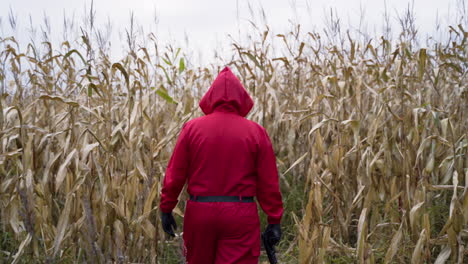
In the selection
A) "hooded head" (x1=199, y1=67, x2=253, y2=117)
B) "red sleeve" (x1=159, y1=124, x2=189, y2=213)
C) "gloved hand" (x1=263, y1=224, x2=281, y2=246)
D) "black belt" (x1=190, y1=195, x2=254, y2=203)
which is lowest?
"gloved hand" (x1=263, y1=224, x2=281, y2=246)

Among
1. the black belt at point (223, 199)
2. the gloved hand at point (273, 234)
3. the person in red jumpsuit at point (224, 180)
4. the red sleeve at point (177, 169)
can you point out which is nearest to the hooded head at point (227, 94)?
the person in red jumpsuit at point (224, 180)

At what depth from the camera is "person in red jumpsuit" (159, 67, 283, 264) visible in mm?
2369

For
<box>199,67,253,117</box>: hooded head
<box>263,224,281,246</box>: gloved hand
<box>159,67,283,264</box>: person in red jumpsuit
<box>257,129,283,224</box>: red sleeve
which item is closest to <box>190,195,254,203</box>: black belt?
<box>159,67,283,264</box>: person in red jumpsuit

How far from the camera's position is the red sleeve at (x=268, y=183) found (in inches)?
96.7

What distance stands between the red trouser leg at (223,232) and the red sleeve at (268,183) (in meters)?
0.09

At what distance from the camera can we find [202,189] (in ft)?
7.87

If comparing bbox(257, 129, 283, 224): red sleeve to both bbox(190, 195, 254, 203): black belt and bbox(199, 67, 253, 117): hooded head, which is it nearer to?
bbox(190, 195, 254, 203): black belt

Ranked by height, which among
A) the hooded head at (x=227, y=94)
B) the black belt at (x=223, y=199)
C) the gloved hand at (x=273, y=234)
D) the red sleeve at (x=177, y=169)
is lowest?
the gloved hand at (x=273, y=234)

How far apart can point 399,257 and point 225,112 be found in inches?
62.7

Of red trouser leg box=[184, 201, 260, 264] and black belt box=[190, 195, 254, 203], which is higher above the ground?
black belt box=[190, 195, 254, 203]

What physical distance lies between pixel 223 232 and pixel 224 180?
0.89 ft

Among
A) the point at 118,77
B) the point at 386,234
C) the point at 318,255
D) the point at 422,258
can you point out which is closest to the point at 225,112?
the point at 318,255

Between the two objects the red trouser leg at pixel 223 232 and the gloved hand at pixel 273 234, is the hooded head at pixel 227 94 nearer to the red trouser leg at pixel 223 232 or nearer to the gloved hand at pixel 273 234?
the red trouser leg at pixel 223 232

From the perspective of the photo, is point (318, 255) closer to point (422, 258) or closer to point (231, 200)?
point (422, 258)
